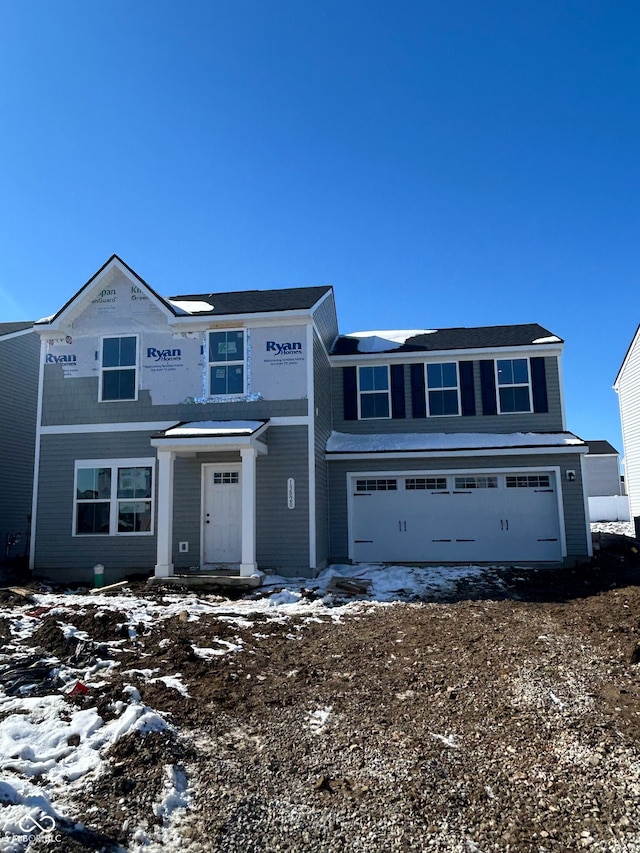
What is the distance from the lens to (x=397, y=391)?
1521cm

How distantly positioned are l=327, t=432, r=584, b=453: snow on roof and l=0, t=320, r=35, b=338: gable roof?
34.3 ft

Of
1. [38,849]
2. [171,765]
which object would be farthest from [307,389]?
[38,849]

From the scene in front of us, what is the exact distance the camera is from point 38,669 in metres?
5.41

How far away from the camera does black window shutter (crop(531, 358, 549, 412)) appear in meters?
14.7

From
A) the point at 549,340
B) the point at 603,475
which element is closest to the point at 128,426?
the point at 549,340

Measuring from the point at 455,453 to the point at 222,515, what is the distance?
574 cm

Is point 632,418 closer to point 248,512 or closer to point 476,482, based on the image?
point 476,482

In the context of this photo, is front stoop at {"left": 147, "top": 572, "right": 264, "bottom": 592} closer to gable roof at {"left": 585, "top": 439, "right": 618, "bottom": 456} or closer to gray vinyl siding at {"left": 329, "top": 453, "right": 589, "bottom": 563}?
gray vinyl siding at {"left": 329, "top": 453, "right": 589, "bottom": 563}

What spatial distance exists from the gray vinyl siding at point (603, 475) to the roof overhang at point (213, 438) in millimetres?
28704

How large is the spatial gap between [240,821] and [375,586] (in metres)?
8.14

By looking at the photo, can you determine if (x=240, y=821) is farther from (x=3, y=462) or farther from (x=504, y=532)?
(x=3, y=462)

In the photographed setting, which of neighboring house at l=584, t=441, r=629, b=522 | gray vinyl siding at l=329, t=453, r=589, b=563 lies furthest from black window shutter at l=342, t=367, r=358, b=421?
neighboring house at l=584, t=441, r=629, b=522

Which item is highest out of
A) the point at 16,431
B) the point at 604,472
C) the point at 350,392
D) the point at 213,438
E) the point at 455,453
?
the point at 350,392

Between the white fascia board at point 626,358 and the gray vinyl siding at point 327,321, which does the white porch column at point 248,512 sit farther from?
the white fascia board at point 626,358
